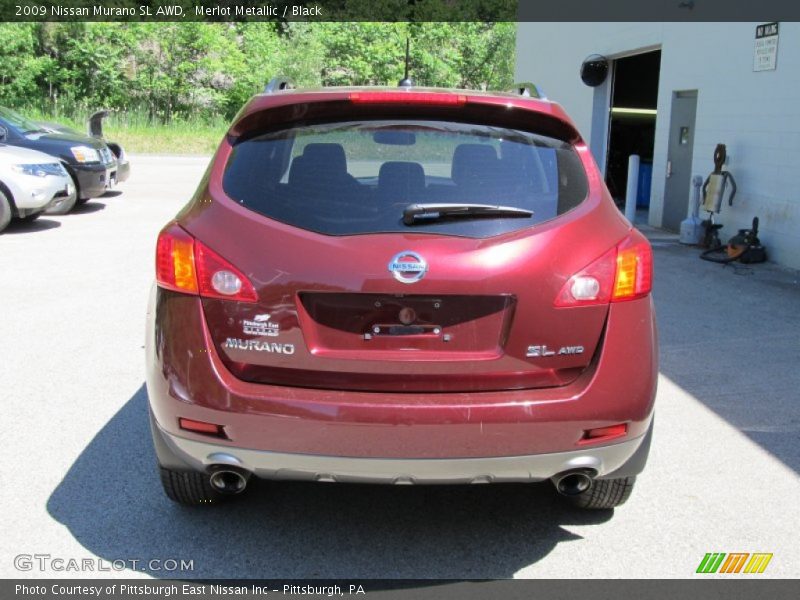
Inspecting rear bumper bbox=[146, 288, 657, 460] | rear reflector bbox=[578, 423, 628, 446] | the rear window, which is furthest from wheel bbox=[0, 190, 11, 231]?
rear reflector bbox=[578, 423, 628, 446]

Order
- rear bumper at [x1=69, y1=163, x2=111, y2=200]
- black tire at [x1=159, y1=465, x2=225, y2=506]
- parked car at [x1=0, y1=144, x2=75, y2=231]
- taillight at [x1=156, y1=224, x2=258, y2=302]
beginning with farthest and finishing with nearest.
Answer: rear bumper at [x1=69, y1=163, x2=111, y2=200]
parked car at [x1=0, y1=144, x2=75, y2=231]
black tire at [x1=159, y1=465, x2=225, y2=506]
taillight at [x1=156, y1=224, x2=258, y2=302]

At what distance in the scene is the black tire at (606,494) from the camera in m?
3.55

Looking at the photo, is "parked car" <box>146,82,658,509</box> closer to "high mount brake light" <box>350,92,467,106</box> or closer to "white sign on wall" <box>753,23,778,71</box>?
"high mount brake light" <box>350,92,467,106</box>

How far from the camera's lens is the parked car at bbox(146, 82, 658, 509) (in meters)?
2.91

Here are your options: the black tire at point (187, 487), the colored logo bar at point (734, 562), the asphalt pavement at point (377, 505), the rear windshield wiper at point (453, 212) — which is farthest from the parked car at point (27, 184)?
the colored logo bar at point (734, 562)

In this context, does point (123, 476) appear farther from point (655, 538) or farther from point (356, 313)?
point (655, 538)

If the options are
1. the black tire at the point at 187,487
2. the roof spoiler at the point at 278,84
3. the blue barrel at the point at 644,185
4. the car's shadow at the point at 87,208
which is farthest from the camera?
the blue barrel at the point at 644,185

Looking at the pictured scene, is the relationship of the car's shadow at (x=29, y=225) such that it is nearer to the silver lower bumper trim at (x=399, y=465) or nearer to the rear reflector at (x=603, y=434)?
the silver lower bumper trim at (x=399, y=465)

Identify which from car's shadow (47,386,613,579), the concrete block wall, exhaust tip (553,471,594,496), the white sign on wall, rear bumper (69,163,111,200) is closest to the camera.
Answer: exhaust tip (553,471,594,496)

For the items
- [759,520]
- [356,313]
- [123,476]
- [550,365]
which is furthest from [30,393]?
[759,520]

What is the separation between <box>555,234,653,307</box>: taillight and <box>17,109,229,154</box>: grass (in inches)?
1068

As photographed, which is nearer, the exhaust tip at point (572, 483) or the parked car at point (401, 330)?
the parked car at point (401, 330)

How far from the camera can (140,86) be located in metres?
38.4

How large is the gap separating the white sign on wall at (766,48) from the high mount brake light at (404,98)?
29.1 ft
